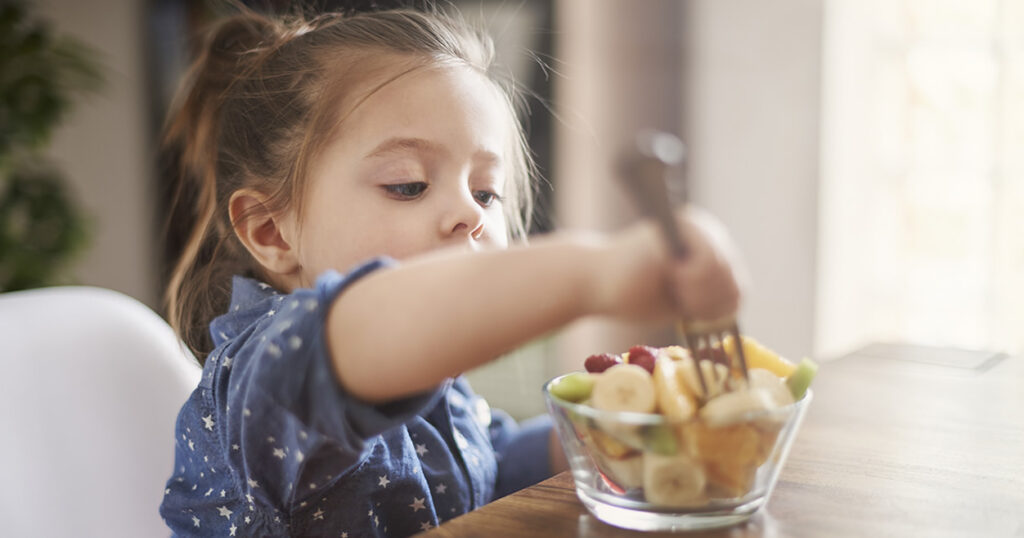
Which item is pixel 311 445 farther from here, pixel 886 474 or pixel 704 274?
pixel 886 474

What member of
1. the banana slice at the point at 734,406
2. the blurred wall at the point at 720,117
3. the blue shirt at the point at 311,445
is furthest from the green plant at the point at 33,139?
the banana slice at the point at 734,406

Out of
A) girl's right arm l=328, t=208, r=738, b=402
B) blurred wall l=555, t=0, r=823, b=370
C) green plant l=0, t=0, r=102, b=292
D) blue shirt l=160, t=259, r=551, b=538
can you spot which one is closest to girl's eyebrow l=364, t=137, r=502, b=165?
blue shirt l=160, t=259, r=551, b=538

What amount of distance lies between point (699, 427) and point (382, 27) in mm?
559

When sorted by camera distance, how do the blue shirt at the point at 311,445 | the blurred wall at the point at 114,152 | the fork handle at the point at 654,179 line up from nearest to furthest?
the fork handle at the point at 654,179
the blue shirt at the point at 311,445
the blurred wall at the point at 114,152

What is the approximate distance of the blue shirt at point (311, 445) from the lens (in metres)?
0.51

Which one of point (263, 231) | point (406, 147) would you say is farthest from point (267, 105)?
point (406, 147)

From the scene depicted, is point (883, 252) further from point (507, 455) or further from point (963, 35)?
point (507, 455)

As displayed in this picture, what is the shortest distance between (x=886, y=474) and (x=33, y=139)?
264 centimetres

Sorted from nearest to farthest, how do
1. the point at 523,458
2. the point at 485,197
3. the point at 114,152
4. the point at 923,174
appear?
the point at 485,197 < the point at 523,458 < the point at 923,174 < the point at 114,152

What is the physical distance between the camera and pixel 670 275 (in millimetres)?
428

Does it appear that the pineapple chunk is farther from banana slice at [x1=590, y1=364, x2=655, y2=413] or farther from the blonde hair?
the blonde hair

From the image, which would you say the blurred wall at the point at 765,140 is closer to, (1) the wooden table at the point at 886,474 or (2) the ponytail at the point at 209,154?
(1) the wooden table at the point at 886,474

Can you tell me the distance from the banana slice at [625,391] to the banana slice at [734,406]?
0.10 feet

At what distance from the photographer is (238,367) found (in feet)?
1.98
